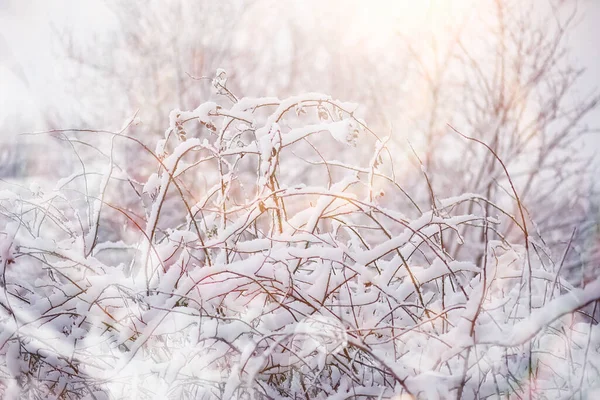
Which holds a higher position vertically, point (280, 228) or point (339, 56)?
point (339, 56)

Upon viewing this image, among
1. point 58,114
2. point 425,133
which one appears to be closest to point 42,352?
point 425,133

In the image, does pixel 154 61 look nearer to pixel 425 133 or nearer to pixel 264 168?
pixel 425 133

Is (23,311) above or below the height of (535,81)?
below

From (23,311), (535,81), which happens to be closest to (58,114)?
(535,81)

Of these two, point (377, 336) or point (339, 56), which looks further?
point (339, 56)

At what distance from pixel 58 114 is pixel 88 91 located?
35.5 inches

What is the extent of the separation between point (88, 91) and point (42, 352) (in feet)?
31.4

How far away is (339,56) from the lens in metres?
9.91

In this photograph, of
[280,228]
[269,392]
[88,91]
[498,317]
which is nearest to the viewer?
[269,392]

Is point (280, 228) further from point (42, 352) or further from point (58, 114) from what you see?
point (58, 114)

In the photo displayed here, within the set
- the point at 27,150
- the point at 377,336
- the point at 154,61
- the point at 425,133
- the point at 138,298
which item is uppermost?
the point at 425,133

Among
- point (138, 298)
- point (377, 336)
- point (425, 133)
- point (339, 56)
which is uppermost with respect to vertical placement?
point (339, 56)

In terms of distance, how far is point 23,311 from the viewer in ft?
3.34

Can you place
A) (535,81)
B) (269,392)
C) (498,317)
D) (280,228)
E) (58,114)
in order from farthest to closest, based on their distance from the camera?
(58,114)
(535,81)
(280,228)
(498,317)
(269,392)
